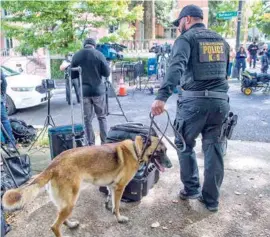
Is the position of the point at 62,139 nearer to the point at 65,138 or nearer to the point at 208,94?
the point at 65,138

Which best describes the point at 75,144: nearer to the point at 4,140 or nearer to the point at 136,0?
the point at 4,140

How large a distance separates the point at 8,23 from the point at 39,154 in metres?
7.07

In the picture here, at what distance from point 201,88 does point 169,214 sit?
4.41 ft

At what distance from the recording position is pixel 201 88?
2979 millimetres

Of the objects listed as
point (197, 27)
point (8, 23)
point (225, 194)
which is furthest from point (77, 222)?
point (8, 23)

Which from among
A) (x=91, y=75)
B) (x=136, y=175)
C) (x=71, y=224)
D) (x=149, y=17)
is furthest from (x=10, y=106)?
(x=149, y=17)

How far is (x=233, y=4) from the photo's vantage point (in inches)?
1133

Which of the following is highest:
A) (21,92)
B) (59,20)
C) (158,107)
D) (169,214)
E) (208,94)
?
(59,20)

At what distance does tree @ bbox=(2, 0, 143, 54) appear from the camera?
9523mm

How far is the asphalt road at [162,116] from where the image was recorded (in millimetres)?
6266

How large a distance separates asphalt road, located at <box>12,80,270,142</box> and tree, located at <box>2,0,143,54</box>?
1975 mm

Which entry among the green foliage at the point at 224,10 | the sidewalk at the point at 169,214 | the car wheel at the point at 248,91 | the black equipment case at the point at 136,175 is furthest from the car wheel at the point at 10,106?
the green foliage at the point at 224,10

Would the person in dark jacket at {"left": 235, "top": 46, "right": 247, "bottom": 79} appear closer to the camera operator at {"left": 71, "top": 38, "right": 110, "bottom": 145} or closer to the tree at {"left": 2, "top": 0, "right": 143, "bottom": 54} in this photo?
the tree at {"left": 2, "top": 0, "right": 143, "bottom": 54}

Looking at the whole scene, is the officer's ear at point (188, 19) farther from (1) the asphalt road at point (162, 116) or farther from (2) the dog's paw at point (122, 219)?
(1) the asphalt road at point (162, 116)
